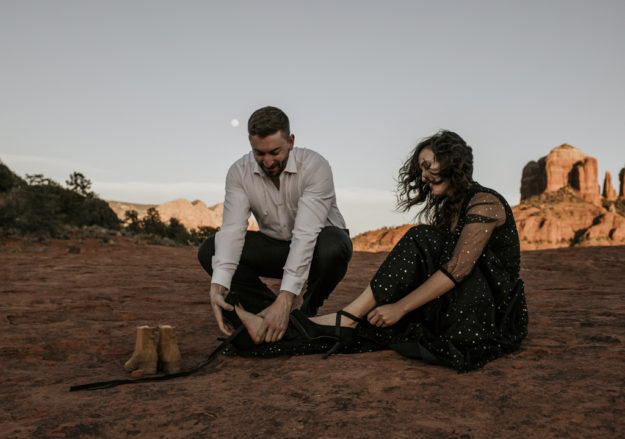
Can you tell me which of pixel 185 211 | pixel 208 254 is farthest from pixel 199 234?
pixel 185 211

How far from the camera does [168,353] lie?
7.33 feet

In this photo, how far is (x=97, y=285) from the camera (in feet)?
17.9

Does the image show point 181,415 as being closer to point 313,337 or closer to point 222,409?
point 222,409

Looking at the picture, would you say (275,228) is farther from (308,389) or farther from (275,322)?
(308,389)

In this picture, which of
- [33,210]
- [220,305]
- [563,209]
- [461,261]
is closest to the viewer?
[461,261]

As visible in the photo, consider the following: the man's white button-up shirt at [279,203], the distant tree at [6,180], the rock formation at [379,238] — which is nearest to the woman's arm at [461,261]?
the man's white button-up shirt at [279,203]

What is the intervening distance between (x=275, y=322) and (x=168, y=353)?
20.4 inches

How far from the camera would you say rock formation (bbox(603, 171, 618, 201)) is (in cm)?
6340

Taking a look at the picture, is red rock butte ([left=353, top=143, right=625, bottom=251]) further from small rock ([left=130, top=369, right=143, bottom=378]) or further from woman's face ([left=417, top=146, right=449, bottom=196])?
small rock ([left=130, top=369, right=143, bottom=378])

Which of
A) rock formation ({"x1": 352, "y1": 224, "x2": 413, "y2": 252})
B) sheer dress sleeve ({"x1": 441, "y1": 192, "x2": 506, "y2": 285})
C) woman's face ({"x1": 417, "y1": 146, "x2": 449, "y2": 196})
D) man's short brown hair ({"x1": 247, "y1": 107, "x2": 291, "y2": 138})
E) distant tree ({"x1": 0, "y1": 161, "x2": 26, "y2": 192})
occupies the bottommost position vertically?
rock formation ({"x1": 352, "y1": 224, "x2": 413, "y2": 252})

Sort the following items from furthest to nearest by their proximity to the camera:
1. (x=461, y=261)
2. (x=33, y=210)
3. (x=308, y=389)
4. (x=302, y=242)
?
(x=33, y=210)
(x=302, y=242)
(x=461, y=261)
(x=308, y=389)

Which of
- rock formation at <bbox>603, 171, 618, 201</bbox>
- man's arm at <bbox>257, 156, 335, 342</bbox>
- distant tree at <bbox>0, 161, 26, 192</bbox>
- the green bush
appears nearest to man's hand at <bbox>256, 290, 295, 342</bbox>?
man's arm at <bbox>257, 156, 335, 342</bbox>

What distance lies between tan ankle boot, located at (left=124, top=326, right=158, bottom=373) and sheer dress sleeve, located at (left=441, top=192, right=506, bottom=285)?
4.53 feet

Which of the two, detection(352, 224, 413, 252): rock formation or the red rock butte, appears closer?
detection(352, 224, 413, 252): rock formation
